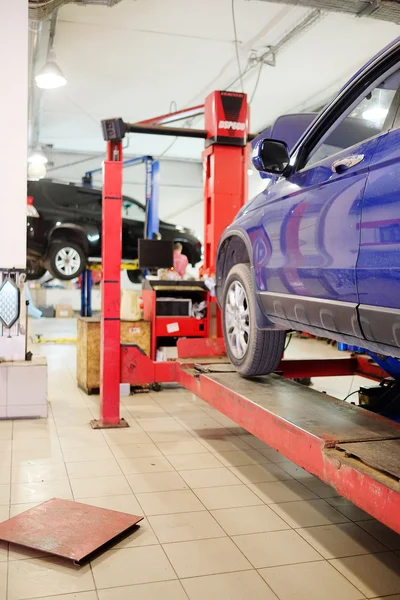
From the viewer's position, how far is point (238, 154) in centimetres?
516

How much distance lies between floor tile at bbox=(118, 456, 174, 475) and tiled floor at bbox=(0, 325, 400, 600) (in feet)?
0.04

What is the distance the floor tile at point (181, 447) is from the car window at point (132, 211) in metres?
7.15

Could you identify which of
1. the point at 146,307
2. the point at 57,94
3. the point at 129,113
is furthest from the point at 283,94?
the point at 146,307

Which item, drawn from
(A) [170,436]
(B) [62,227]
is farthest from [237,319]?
(B) [62,227]

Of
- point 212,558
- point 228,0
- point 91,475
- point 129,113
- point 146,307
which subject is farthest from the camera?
point 129,113

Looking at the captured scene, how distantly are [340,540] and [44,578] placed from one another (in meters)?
1.31

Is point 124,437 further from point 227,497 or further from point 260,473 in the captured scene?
point 227,497

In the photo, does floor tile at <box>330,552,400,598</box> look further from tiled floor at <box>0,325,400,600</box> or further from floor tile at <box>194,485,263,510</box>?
floor tile at <box>194,485,263,510</box>

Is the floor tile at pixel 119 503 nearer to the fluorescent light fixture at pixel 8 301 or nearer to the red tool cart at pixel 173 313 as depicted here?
the fluorescent light fixture at pixel 8 301

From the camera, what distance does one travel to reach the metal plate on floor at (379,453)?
6.91 feet

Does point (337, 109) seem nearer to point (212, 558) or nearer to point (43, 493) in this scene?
point (212, 558)

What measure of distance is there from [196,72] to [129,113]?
Answer: 9.98 feet

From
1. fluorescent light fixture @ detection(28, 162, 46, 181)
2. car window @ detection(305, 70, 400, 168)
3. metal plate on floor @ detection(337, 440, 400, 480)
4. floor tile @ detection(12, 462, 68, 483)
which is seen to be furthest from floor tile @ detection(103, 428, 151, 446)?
fluorescent light fixture @ detection(28, 162, 46, 181)

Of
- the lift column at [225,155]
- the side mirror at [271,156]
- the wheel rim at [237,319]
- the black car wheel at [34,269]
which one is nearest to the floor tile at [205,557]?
the wheel rim at [237,319]
